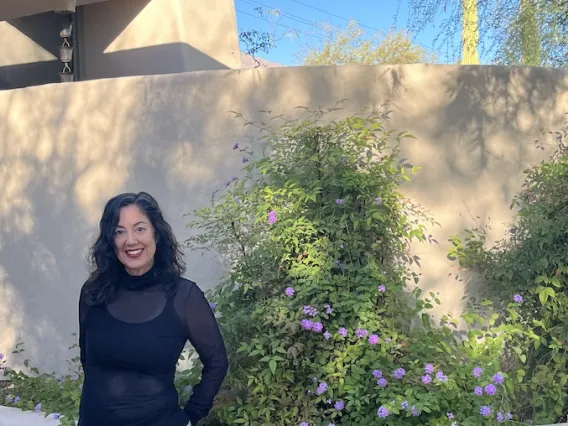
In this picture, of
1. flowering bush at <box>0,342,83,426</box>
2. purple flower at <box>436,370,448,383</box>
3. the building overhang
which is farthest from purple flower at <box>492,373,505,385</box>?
the building overhang

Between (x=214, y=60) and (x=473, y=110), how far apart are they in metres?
5.17

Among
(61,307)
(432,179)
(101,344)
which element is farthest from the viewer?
(61,307)

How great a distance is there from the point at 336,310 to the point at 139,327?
1.32 m

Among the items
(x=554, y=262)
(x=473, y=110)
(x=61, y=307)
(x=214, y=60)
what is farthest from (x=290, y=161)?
(x=214, y=60)

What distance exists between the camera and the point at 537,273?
332 centimetres

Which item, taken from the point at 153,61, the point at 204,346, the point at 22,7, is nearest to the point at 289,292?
the point at 204,346

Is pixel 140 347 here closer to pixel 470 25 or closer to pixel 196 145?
pixel 196 145

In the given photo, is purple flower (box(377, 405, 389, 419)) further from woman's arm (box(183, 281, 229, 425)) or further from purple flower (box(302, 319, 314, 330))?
woman's arm (box(183, 281, 229, 425))

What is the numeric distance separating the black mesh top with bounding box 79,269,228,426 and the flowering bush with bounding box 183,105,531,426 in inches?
31.1

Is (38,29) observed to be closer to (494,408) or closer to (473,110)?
(473,110)

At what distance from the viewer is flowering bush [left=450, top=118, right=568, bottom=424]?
3.07m

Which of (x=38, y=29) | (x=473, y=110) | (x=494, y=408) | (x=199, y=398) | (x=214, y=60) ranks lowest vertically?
(x=494, y=408)

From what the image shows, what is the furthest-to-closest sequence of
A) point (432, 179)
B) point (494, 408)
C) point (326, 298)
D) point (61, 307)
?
point (61, 307)
point (432, 179)
point (326, 298)
point (494, 408)

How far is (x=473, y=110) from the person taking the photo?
380cm
